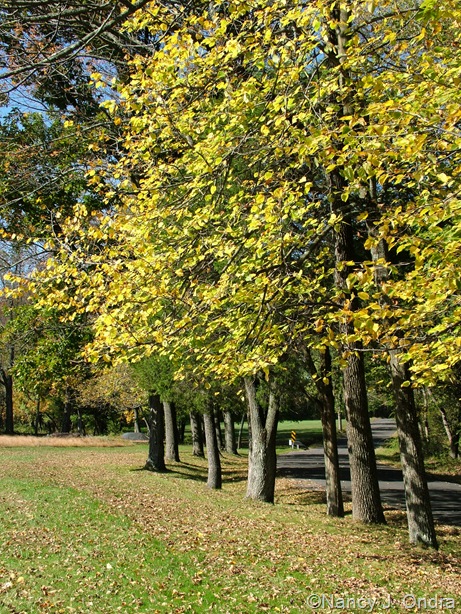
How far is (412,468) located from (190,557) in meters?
4.11

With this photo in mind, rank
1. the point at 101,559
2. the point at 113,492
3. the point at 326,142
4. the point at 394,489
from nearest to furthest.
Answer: the point at 326,142, the point at 101,559, the point at 113,492, the point at 394,489

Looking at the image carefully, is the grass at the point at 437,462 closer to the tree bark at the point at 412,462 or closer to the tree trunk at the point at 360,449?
the tree trunk at the point at 360,449

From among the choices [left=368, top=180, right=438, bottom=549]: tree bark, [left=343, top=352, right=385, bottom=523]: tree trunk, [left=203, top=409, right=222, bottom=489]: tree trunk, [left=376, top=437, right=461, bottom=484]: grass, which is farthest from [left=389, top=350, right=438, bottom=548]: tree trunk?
[left=376, top=437, right=461, bottom=484]: grass

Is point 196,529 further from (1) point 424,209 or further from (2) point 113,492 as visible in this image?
(1) point 424,209

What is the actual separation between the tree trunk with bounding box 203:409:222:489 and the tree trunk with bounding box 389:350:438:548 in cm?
1006

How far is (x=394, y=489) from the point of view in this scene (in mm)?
20797

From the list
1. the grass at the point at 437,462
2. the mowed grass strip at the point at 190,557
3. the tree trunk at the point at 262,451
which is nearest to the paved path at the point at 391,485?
the grass at the point at 437,462

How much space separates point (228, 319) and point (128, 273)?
54.8 inches

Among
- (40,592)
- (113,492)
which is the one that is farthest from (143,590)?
(113,492)

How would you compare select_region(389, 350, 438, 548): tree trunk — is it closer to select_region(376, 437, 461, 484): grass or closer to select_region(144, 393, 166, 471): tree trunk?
select_region(144, 393, 166, 471): tree trunk

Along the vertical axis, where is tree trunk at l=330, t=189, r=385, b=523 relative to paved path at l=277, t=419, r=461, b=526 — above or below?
above

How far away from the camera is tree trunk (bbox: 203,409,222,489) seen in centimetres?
1906

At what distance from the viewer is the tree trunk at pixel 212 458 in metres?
19.1

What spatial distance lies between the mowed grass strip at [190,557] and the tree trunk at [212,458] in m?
4.78
